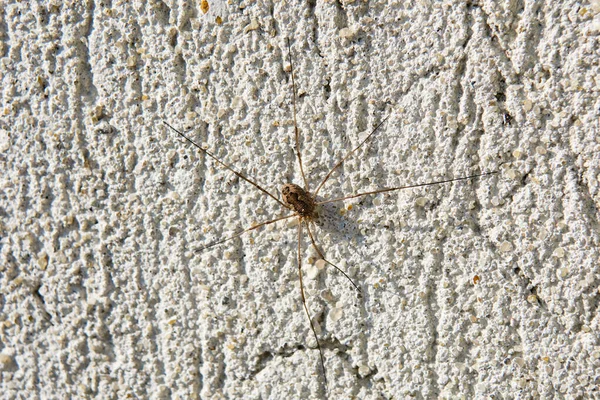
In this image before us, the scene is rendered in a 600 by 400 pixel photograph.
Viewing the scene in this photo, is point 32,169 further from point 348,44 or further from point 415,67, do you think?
point 415,67

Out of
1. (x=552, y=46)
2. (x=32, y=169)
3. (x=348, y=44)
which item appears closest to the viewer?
(x=552, y=46)

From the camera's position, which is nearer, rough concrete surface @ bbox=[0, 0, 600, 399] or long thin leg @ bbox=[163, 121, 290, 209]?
rough concrete surface @ bbox=[0, 0, 600, 399]

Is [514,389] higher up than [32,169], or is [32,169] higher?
[32,169]

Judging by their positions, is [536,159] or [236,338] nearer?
[536,159]

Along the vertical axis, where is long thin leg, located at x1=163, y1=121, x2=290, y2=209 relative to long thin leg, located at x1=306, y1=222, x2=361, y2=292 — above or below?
above

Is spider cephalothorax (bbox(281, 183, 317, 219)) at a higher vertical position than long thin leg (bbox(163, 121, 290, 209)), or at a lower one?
lower

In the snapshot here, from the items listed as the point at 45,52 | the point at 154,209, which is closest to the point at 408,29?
the point at 154,209
